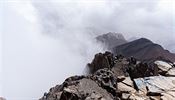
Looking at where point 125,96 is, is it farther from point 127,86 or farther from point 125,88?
point 127,86

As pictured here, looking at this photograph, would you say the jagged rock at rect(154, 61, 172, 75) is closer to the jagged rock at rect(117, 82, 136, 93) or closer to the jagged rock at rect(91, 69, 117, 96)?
the jagged rock at rect(91, 69, 117, 96)

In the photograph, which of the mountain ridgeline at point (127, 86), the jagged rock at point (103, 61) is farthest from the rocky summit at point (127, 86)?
the jagged rock at point (103, 61)

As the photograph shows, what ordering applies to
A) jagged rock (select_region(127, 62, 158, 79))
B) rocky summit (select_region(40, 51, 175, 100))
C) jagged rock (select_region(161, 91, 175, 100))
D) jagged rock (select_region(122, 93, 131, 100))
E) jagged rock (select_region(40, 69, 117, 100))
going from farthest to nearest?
1. jagged rock (select_region(127, 62, 158, 79))
2. rocky summit (select_region(40, 51, 175, 100))
3. jagged rock (select_region(161, 91, 175, 100))
4. jagged rock (select_region(122, 93, 131, 100))
5. jagged rock (select_region(40, 69, 117, 100))

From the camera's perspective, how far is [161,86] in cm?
6397

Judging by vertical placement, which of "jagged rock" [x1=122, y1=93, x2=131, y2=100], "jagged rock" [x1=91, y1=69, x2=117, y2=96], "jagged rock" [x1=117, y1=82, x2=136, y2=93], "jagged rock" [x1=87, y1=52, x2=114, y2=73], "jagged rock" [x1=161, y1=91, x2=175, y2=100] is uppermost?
"jagged rock" [x1=87, y1=52, x2=114, y2=73]

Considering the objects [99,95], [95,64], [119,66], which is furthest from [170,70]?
[95,64]

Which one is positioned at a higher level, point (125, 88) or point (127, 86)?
point (127, 86)

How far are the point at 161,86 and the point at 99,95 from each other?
12.9 metres

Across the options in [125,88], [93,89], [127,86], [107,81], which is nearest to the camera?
[93,89]

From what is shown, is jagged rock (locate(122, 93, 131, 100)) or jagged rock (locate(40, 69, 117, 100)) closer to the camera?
jagged rock (locate(40, 69, 117, 100))

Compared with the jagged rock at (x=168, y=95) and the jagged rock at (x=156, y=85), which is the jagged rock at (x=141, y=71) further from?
the jagged rock at (x=168, y=95)

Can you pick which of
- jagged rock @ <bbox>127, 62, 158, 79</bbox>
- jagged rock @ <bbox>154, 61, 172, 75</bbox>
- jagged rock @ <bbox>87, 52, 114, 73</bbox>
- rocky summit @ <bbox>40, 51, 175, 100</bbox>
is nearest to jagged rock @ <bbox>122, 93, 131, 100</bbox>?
rocky summit @ <bbox>40, 51, 175, 100</bbox>

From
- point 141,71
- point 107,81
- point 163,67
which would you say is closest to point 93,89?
point 107,81

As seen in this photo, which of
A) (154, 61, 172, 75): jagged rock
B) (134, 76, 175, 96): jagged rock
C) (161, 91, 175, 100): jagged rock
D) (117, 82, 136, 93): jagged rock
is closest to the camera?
(161, 91, 175, 100): jagged rock
